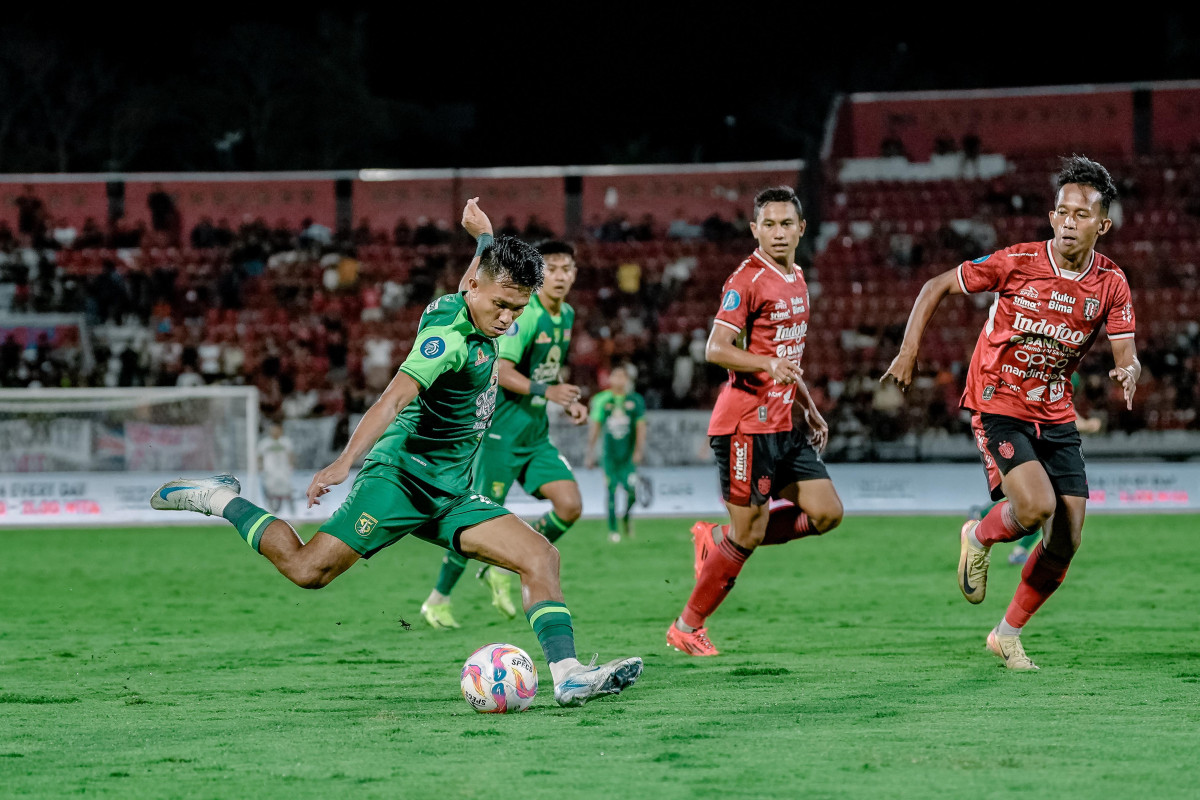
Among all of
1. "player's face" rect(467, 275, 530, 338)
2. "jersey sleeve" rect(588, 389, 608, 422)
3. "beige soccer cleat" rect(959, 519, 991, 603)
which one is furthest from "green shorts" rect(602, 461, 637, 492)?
"player's face" rect(467, 275, 530, 338)

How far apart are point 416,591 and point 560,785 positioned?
289 inches

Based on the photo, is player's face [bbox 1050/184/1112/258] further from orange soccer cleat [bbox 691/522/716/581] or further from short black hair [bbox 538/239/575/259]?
short black hair [bbox 538/239/575/259]

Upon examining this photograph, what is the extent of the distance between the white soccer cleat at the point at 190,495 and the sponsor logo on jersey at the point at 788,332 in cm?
302

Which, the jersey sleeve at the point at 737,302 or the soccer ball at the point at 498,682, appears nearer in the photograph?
the soccer ball at the point at 498,682

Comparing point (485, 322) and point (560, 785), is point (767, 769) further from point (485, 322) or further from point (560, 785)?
point (485, 322)

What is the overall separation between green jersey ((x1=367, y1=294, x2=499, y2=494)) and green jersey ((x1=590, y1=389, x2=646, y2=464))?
10824 millimetres

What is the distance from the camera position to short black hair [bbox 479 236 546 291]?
588cm

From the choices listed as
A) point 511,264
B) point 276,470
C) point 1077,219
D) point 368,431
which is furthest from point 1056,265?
point 276,470

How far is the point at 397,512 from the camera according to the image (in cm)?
601

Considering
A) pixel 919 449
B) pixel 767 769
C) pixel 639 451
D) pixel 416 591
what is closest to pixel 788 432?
pixel 767 769

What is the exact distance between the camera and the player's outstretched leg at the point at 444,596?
8962 mm

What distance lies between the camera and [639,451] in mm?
17016

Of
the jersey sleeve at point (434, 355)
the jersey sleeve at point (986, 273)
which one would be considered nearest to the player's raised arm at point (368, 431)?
the jersey sleeve at point (434, 355)

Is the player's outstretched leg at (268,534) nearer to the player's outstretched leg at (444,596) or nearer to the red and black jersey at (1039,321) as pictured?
the player's outstretched leg at (444,596)
